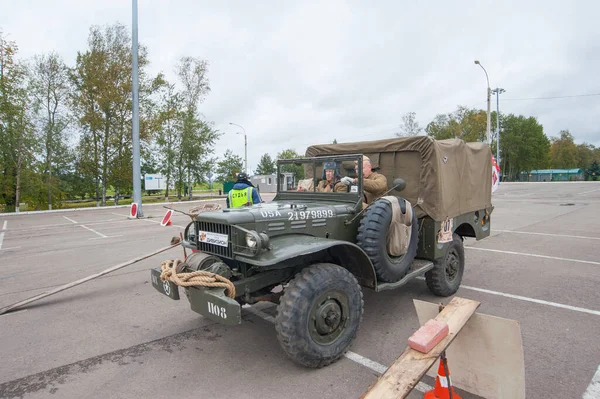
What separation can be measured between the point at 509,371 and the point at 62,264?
321 inches

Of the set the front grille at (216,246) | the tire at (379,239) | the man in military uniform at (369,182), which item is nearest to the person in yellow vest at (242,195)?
the man in military uniform at (369,182)

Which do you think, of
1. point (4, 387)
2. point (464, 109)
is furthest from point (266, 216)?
point (464, 109)

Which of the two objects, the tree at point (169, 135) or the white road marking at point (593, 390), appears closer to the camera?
the white road marking at point (593, 390)

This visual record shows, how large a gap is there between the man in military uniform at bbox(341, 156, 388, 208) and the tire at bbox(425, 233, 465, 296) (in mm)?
1249

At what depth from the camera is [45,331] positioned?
4172mm

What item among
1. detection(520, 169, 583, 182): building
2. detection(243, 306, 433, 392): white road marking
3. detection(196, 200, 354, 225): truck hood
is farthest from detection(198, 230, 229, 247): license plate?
detection(520, 169, 583, 182): building

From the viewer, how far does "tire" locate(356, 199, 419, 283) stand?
12.3 feet

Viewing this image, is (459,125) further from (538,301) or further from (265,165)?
(538,301)

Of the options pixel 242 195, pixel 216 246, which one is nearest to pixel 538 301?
pixel 216 246

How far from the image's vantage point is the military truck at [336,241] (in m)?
3.08

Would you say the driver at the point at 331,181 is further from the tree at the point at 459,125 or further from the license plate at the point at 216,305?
the tree at the point at 459,125

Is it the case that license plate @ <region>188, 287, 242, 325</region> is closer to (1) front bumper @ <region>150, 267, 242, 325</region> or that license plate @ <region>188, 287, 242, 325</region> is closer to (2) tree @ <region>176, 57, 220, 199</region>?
(1) front bumper @ <region>150, 267, 242, 325</region>

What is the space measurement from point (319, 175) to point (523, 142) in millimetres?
81055

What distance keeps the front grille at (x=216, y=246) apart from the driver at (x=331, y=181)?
1.61 metres
